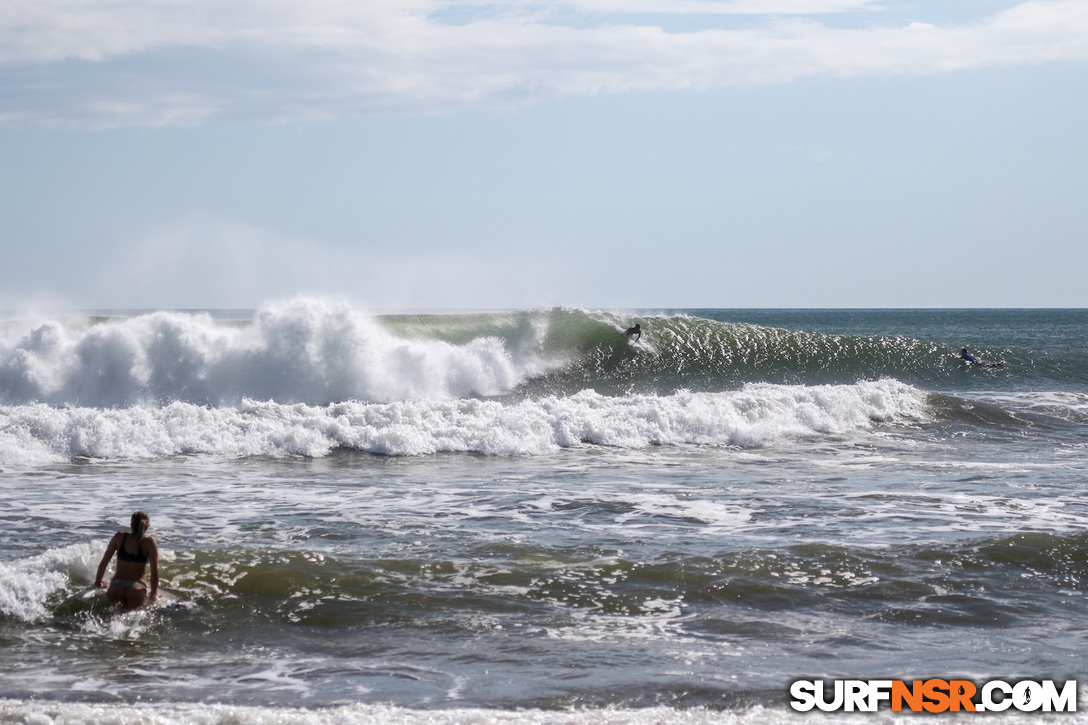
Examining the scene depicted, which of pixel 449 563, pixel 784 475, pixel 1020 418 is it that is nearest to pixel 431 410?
pixel 784 475

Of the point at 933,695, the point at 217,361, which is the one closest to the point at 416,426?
the point at 217,361

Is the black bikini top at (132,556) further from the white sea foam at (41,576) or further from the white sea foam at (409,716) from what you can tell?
the white sea foam at (409,716)

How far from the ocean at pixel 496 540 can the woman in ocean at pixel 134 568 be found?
5.2 inches

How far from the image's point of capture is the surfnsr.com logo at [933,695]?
5.66 meters

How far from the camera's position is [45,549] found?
8797 mm

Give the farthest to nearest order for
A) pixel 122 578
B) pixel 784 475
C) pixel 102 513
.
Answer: pixel 784 475 → pixel 102 513 → pixel 122 578

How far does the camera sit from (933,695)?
5.82m

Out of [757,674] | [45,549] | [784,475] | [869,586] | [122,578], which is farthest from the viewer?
[784,475]

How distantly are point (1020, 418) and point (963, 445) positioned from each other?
156 inches

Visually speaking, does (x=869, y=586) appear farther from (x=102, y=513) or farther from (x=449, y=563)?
(x=102, y=513)

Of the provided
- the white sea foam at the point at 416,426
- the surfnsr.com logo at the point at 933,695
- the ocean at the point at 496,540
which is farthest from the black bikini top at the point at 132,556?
the white sea foam at the point at 416,426

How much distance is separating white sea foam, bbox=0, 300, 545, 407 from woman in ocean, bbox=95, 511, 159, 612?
13.6 meters

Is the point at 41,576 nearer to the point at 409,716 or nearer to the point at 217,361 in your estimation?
the point at 409,716

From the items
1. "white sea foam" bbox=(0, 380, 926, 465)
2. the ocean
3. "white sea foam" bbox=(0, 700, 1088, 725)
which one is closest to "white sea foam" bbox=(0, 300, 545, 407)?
the ocean
